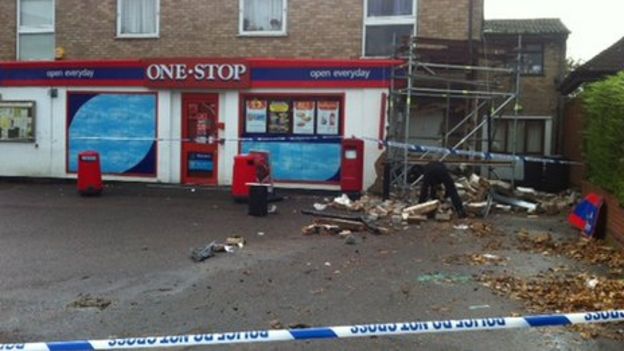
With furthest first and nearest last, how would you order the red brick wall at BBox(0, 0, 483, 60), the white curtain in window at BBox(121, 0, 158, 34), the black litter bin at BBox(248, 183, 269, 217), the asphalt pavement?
the white curtain in window at BBox(121, 0, 158, 34)
the red brick wall at BBox(0, 0, 483, 60)
the black litter bin at BBox(248, 183, 269, 217)
the asphalt pavement

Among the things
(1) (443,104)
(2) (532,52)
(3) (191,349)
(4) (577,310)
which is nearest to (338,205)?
(1) (443,104)

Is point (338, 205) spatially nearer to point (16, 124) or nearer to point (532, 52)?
point (16, 124)

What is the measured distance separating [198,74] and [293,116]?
238cm

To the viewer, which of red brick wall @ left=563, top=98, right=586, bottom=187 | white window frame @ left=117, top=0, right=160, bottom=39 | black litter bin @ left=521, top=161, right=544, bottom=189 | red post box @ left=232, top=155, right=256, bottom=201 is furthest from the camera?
black litter bin @ left=521, top=161, right=544, bottom=189

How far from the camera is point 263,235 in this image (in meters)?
9.82

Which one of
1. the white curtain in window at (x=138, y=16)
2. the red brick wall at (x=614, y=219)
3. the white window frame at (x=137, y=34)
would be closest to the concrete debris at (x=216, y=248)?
the red brick wall at (x=614, y=219)

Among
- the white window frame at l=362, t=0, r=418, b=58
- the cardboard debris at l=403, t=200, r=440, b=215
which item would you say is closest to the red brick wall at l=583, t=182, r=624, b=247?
the cardboard debris at l=403, t=200, r=440, b=215

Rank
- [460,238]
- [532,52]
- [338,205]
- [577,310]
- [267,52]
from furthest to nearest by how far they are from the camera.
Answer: [532,52] < [267,52] < [338,205] < [460,238] < [577,310]

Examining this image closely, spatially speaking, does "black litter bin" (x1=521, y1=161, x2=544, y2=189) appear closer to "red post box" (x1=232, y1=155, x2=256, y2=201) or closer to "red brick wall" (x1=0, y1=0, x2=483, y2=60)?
"red brick wall" (x1=0, y1=0, x2=483, y2=60)

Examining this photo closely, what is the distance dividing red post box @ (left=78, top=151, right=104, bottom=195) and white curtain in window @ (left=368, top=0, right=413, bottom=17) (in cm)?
695

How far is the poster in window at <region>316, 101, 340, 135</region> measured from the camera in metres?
15.1

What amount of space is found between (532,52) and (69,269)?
24.0 metres

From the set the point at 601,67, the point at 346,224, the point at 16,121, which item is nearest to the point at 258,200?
the point at 346,224

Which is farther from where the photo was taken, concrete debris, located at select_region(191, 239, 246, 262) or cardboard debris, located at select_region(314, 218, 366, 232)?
cardboard debris, located at select_region(314, 218, 366, 232)
